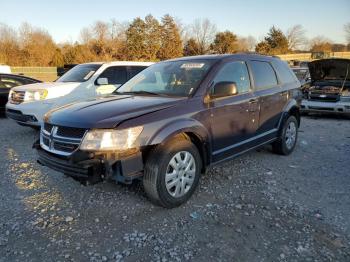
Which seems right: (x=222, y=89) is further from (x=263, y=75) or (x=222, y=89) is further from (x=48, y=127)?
(x=48, y=127)

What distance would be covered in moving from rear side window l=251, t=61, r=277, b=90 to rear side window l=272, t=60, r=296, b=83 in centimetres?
22

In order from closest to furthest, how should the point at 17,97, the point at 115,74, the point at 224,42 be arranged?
the point at 17,97
the point at 115,74
the point at 224,42

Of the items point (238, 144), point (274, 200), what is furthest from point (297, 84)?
point (274, 200)

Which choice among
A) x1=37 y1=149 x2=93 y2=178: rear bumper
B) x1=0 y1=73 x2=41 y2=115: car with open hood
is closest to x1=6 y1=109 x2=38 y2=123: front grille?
x1=0 y1=73 x2=41 y2=115: car with open hood

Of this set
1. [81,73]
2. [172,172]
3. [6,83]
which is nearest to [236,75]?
[172,172]

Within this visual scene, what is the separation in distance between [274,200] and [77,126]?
2464 mm

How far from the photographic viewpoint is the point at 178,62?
4.99 metres

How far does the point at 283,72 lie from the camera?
19.8 feet

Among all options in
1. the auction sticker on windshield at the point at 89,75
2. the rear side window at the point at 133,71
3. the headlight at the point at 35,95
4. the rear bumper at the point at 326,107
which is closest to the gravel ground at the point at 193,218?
the headlight at the point at 35,95

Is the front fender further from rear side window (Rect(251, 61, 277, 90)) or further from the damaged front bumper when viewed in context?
rear side window (Rect(251, 61, 277, 90))

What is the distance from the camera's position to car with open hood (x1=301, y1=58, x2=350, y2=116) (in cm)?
970

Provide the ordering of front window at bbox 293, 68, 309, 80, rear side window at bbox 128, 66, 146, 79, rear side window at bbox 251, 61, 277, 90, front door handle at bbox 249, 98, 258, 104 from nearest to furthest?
front door handle at bbox 249, 98, 258, 104 → rear side window at bbox 251, 61, 277, 90 → rear side window at bbox 128, 66, 146, 79 → front window at bbox 293, 68, 309, 80

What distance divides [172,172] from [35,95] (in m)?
5.01

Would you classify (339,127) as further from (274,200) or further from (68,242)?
(68,242)
